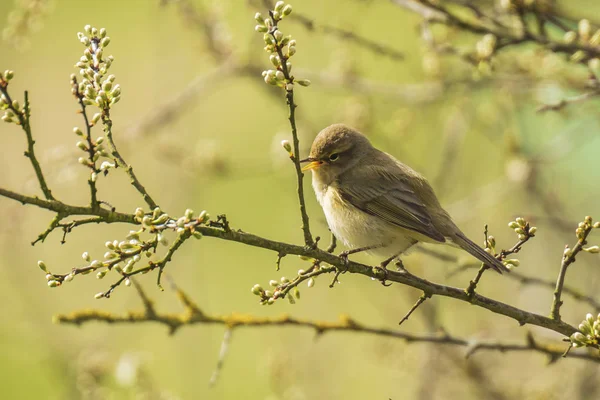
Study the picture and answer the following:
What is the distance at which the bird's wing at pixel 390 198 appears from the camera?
153 inches

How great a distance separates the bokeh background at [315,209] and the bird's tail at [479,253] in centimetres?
18

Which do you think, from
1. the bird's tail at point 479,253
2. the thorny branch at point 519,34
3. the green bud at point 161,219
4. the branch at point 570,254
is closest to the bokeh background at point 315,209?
the bird's tail at point 479,253

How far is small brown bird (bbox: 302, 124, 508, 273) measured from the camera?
12.8ft

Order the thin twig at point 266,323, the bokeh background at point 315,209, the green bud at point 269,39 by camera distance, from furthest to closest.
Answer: the bokeh background at point 315,209
the thin twig at point 266,323
the green bud at point 269,39

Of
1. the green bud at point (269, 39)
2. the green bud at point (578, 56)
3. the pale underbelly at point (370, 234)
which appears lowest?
the green bud at point (269, 39)

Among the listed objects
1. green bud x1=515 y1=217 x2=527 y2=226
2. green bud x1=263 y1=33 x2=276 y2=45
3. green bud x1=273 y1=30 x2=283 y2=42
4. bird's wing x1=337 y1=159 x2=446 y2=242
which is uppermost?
bird's wing x1=337 y1=159 x2=446 y2=242

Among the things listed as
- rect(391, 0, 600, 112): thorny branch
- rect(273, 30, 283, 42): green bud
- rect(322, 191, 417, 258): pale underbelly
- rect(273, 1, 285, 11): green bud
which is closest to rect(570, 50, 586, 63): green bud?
rect(391, 0, 600, 112): thorny branch

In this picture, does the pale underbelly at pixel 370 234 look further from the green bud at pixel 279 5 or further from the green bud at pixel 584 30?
the green bud at pixel 279 5

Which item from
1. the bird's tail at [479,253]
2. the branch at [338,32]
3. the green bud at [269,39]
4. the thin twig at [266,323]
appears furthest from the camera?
the branch at [338,32]

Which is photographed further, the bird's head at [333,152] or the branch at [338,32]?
the bird's head at [333,152]

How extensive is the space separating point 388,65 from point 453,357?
270 inches

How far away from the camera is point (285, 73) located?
7.20 ft

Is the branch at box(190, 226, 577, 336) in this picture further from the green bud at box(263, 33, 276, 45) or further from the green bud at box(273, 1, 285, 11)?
the green bud at box(273, 1, 285, 11)

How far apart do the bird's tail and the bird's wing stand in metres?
0.10
